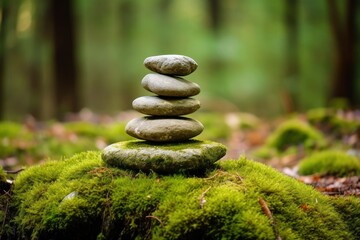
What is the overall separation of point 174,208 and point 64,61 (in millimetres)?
8960

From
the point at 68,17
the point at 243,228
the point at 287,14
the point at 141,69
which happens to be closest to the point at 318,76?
the point at 287,14

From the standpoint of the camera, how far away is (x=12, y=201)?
3.51 meters

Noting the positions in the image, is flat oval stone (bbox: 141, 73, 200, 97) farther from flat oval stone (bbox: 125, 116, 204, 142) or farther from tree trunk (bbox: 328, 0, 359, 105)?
tree trunk (bbox: 328, 0, 359, 105)

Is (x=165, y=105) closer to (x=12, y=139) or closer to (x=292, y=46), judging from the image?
(x=12, y=139)

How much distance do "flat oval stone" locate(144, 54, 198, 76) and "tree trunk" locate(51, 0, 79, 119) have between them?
25.1 feet

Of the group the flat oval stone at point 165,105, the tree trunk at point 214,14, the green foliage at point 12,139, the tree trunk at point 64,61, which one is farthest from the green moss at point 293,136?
the tree trunk at point 214,14

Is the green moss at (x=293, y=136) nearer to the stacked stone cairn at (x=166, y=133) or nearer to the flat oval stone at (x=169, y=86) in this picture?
the stacked stone cairn at (x=166, y=133)

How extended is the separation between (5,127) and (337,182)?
20.8ft

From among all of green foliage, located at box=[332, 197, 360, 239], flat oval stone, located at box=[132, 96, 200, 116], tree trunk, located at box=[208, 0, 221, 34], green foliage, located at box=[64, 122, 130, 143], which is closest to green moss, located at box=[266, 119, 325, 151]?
green foliage, located at box=[64, 122, 130, 143]

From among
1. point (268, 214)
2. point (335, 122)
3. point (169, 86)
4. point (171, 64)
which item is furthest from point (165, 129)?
point (335, 122)

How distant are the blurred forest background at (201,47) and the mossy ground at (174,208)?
9.72 meters

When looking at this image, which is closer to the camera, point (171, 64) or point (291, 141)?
point (171, 64)

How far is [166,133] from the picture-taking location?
340 cm

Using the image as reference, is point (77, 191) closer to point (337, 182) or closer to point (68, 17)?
point (337, 182)
